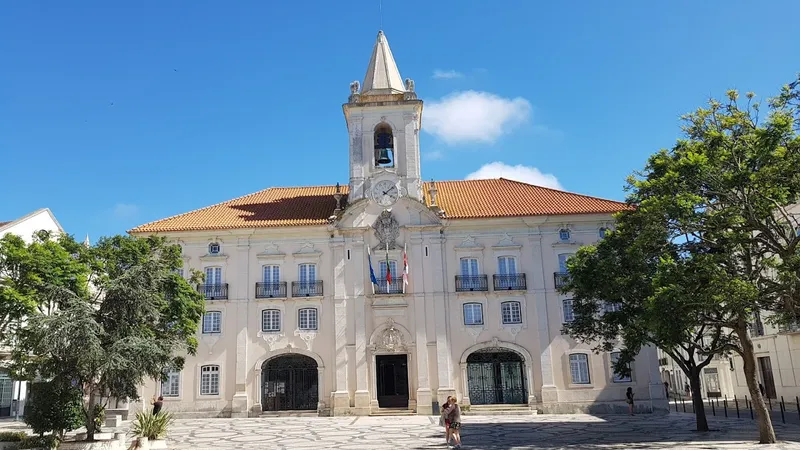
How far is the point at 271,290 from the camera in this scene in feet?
102

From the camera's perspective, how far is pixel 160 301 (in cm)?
2050

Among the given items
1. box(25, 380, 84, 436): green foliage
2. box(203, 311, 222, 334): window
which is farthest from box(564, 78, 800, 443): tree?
box(203, 311, 222, 334): window

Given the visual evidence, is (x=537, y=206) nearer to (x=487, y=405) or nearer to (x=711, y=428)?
(x=487, y=405)

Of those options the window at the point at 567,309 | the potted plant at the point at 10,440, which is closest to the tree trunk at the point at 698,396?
the window at the point at 567,309

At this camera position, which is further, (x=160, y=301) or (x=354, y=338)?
(x=354, y=338)

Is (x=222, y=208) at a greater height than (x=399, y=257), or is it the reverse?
(x=222, y=208)

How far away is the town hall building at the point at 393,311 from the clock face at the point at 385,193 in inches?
2.0

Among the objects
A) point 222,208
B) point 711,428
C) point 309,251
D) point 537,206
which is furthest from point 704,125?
point 222,208

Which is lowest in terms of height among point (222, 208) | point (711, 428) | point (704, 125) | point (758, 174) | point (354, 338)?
point (711, 428)

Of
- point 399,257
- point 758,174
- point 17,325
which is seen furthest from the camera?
point 399,257

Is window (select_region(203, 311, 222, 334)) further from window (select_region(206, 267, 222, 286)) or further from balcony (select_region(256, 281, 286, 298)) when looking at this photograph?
balcony (select_region(256, 281, 286, 298))

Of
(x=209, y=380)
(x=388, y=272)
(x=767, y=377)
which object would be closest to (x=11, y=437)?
Result: (x=209, y=380)

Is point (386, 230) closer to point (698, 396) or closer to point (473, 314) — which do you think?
point (473, 314)

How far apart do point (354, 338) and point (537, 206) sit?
11.1 metres
